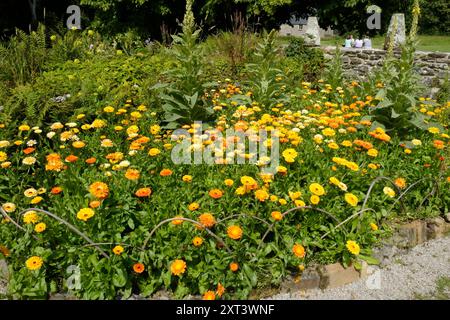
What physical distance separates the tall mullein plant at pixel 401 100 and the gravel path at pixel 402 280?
4.74 feet

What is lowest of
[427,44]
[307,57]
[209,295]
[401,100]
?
[209,295]

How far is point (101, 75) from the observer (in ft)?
18.0

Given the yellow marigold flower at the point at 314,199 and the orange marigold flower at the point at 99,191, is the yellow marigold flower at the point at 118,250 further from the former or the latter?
the yellow marigold flower at the point at 314,199

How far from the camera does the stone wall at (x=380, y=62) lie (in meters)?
9.38

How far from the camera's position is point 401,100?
14.0ft

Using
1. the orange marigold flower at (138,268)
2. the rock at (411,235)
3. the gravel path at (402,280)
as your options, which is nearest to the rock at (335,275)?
the gravel path at (402,280)

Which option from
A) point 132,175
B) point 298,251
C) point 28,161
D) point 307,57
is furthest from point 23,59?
point 307,57

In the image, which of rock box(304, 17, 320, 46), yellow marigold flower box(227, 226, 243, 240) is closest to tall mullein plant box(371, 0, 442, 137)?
yellow marigold flower box(227, 226, 243, 240)

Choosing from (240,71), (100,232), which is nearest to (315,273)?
(100,232)

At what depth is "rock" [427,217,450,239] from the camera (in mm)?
3582

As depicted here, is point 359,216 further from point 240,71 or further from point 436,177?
point 240,71

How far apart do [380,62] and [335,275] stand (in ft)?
28.1

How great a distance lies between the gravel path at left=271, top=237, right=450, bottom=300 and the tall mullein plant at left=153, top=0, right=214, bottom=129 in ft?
8.15

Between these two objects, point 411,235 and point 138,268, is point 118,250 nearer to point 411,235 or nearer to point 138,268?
point 138,268
